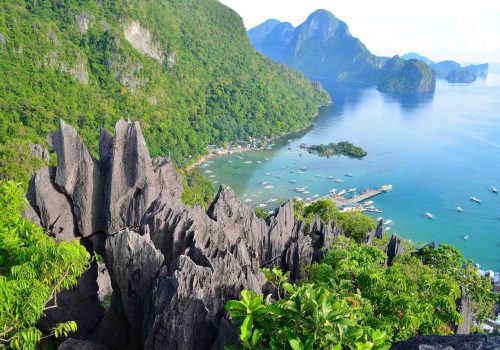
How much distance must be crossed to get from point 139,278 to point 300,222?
44.3ft

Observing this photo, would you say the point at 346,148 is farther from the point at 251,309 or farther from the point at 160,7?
the point at 251,309

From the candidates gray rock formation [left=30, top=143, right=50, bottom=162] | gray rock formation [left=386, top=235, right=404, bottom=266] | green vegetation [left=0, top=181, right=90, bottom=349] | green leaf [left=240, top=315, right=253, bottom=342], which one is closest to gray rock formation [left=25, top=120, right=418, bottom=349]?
green vegetation [left=0, top=181, right=90, bottom=349]

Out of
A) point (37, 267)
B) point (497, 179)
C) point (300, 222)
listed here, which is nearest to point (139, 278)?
point (37, 267)

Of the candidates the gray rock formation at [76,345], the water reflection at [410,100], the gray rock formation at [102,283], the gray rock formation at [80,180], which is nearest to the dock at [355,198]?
the gray rock formation at [80,180]

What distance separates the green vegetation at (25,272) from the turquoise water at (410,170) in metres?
49.9

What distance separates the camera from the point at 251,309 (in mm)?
5480

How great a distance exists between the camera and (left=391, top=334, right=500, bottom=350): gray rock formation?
581cm

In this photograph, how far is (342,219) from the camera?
2927 cm

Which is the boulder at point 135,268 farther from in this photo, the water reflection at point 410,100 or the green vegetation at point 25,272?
the water reflection at point 410,100

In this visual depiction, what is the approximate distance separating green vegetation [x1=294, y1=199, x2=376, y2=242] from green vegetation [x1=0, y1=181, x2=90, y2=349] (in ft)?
59.6

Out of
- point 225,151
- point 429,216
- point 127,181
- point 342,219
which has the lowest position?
point 429,216

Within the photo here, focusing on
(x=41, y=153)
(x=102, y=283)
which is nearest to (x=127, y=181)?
(x=102, y=283)

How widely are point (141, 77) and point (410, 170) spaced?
5637 centimetres

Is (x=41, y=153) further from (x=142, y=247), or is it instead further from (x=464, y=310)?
(x=464, y=310)
